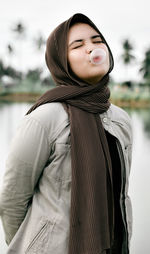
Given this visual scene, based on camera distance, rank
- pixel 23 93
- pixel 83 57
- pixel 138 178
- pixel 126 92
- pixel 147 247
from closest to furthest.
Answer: pixel 83 57 → pixel 147 247 → pixel 138 178 → pixel 126 92 → pixel 23 93

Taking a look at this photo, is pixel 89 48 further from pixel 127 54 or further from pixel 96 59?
pixel 127 54

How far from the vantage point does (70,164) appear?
1379 millimetres

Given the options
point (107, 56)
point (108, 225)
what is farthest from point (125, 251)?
point (107, 56)

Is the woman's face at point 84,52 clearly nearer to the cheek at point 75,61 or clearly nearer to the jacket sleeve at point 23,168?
the cheek at point 75,61

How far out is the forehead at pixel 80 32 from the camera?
150cm

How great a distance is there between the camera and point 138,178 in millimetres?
5938

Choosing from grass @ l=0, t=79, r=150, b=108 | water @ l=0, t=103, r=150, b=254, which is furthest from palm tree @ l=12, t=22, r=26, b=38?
water @ l=0, t=103, r=150, b=254

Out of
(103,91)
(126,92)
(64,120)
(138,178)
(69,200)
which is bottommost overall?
(138,178)

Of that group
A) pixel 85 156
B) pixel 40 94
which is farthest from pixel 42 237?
pixel 40 94

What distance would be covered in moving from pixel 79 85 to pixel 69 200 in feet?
1.55

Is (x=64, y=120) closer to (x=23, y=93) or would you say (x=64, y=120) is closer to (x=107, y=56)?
(x=107, y=56)

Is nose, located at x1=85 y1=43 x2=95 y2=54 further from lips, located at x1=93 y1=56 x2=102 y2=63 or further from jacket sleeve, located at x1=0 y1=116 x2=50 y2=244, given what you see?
jacket sleeve, located at x1=0 y1=116 x2=50 y2=244

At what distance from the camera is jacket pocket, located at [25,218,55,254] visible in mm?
1331

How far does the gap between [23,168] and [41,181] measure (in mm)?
92
